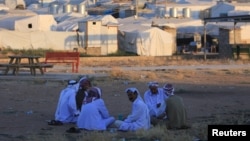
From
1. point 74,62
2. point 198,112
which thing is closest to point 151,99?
point 198,112

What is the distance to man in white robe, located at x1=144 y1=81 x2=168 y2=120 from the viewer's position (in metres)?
13.2

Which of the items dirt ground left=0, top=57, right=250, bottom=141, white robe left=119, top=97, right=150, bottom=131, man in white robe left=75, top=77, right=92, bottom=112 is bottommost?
dirt ground left=0, top=57, right=250, bottom=141

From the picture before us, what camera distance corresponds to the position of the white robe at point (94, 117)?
482 inches

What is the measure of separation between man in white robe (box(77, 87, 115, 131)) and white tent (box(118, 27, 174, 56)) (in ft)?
108

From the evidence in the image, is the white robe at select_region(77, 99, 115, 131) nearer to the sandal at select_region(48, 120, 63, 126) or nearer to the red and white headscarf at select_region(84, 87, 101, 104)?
the red and white headscarf at select_region(84, 87, 101, 104)

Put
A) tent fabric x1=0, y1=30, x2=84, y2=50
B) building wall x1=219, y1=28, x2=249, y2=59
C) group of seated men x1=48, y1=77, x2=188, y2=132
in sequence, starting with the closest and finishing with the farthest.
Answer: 1. group of seated men x1=48, y1=77, x2=188, y2=132
2. building wall x1=219, y1=28, x2=249, y2=59
3. tent fabric x1=0, y1=30, x2=84, y2=50

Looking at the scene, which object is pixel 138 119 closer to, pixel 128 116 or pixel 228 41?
pixel 128 116

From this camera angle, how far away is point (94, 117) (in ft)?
40.3

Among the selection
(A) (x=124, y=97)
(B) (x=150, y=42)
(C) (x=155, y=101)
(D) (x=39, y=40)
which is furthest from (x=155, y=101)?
(B) (x=150, y=42)

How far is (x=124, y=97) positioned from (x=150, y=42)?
27.0 metres

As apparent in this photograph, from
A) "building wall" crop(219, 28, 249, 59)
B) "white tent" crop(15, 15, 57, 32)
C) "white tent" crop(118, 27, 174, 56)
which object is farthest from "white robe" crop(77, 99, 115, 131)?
"white tent" crop(15, 15, 57, 32)

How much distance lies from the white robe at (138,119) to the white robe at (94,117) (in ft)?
1.23

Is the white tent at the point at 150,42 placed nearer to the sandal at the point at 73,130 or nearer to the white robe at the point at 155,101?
the white robe at the point at 155,101

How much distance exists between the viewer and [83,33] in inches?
1772
